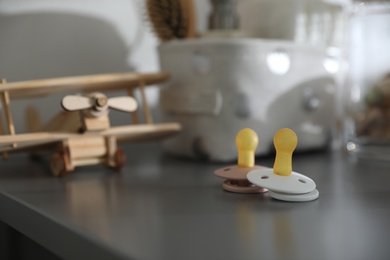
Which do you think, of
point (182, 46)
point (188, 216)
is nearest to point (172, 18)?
point (182, 46)

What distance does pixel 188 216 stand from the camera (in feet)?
1.51

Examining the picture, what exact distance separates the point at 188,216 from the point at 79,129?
0.23 meters

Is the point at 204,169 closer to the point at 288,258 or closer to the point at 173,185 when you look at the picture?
the point at 173,185

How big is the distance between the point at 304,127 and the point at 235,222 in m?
0.40

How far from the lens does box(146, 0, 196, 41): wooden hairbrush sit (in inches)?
32.3

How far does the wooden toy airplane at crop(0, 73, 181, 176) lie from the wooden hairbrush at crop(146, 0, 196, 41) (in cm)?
15

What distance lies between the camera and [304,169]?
70 cm

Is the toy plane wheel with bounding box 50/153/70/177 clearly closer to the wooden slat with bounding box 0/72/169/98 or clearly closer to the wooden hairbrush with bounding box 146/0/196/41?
the wooden slat with bounding box 0/72/169/98

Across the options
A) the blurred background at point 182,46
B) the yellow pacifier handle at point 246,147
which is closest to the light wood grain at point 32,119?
the blurred background at point 182,46

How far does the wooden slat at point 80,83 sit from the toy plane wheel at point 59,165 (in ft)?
0.27

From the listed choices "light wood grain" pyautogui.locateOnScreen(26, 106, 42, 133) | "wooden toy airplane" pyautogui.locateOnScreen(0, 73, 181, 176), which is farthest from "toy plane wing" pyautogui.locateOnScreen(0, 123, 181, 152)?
"light wood grain" pyautogui.locateOnScreen(26, 106, 42, 133)

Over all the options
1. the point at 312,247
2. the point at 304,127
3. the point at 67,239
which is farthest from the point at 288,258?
the point at 304,127

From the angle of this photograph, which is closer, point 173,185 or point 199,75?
point 173,185

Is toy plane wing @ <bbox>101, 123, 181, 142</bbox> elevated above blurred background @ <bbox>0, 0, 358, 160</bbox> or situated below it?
below
